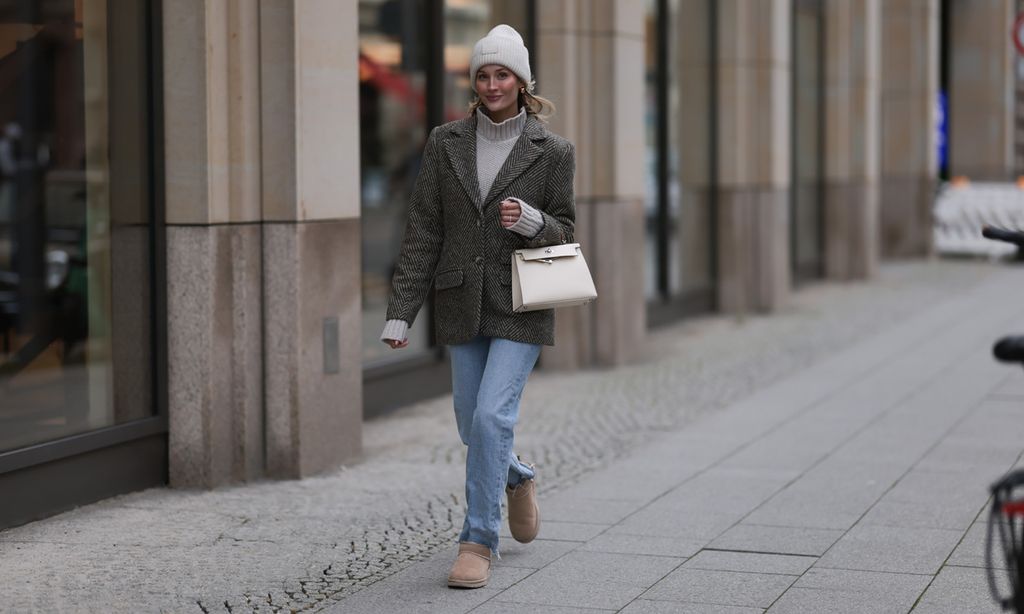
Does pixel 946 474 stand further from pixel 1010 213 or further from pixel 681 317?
pixel 1010 213

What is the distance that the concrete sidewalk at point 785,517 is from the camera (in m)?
5.44

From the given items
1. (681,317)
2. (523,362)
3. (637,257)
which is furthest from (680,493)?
(681,317)

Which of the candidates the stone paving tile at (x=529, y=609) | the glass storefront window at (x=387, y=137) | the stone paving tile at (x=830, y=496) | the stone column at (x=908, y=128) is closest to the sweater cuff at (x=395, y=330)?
the stone paving tile at (x=529, y=609)

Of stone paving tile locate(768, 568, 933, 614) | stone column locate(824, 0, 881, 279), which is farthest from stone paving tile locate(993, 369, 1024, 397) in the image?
stone column locate(824, 0, 881, 279)

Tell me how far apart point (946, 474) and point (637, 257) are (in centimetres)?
474

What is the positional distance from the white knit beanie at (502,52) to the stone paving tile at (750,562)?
1925mm

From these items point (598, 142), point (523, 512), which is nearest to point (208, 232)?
point (523, 512)

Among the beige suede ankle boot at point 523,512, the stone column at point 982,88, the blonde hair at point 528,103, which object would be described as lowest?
the beige suede ankle boot at point 523,512

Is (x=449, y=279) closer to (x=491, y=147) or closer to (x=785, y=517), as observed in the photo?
(x=491, y=147)

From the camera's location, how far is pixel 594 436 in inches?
350

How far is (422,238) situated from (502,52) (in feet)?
2.43

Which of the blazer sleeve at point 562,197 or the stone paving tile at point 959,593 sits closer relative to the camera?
the stone paving tile at point 959,593

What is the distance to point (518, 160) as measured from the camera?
563cm

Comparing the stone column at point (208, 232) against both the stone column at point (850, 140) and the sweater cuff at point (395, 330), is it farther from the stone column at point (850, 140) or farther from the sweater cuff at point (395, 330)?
the stone column at point (850, 140)
